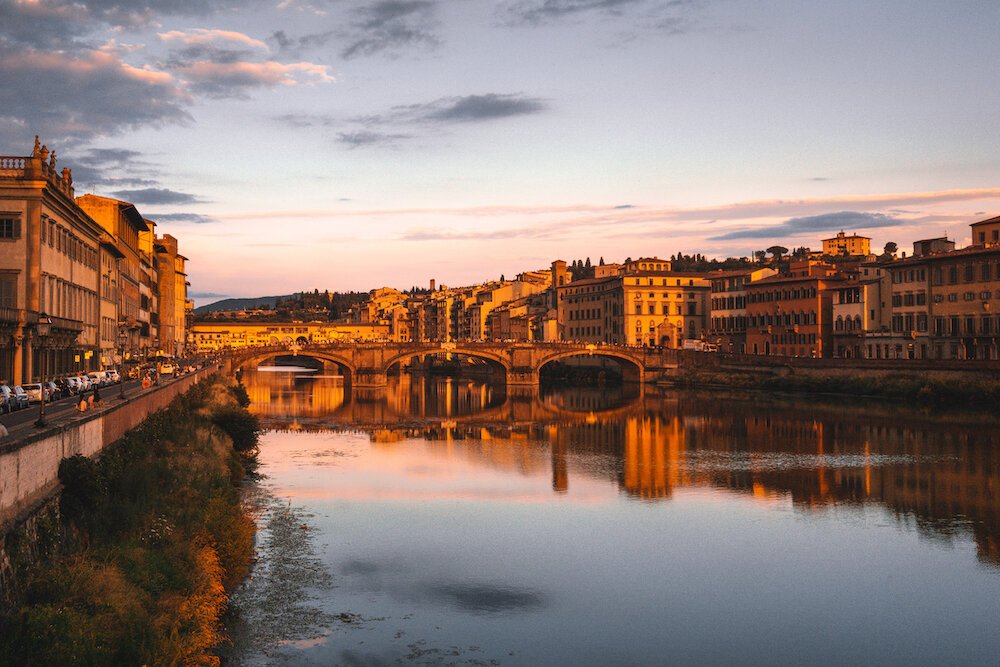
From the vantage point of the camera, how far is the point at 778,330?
97.8 m

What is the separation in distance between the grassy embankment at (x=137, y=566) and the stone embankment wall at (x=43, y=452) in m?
0.45

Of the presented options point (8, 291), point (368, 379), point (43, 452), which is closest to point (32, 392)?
point (8, 291)

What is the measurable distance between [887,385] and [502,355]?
147ft

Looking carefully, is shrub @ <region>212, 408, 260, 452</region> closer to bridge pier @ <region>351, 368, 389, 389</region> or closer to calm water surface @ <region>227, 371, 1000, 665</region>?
calm water surface @ <region>227, 371, 1000, 665</region>

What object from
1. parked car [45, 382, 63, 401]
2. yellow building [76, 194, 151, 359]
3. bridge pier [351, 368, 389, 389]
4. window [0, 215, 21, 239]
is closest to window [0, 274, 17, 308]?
window [0, 215, 21, 239]

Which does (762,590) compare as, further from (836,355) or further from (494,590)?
(836,355)

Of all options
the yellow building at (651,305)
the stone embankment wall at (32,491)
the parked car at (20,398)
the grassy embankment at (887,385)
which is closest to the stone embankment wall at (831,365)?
the grassy embankment at (887,385)

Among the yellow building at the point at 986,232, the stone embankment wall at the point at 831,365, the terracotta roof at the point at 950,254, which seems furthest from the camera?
the yellow building at the point at 986,232

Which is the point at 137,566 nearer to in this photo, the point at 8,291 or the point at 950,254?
the point at 8,291

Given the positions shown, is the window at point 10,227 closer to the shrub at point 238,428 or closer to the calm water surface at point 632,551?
the shrub at point 238,428

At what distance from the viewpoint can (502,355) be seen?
356 feet

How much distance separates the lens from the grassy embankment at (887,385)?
2648 inches

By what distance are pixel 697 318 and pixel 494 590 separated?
339 ft

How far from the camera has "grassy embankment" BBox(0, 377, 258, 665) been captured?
1335cm
